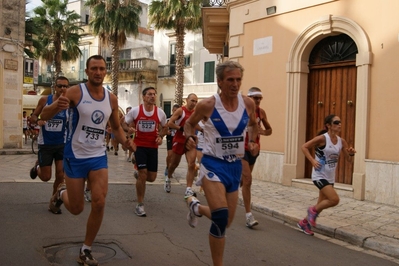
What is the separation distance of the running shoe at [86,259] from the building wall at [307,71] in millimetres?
6388

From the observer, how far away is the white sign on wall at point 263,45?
39.0 feet

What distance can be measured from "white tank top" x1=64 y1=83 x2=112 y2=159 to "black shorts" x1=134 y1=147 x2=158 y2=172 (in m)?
2.35

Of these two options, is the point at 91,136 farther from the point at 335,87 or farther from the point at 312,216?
the point at 335,87

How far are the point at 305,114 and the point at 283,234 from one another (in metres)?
5.31

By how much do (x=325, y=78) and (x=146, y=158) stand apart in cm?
555

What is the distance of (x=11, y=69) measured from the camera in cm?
1861

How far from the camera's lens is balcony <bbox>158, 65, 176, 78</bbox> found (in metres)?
38.4

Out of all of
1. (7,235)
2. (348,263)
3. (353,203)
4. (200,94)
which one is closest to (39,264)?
(7,235)

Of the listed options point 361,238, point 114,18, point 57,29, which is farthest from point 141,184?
point 57,29

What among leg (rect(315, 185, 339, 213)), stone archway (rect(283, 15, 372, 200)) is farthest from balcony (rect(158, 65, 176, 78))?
leg (rect(315, 185, 339, 213))

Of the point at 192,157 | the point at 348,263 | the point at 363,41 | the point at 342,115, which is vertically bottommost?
the point at 348,263

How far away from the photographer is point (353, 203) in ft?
29.3

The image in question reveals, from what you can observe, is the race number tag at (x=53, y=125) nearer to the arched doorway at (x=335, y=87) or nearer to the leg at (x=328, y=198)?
the leg at (x=328, y=198)

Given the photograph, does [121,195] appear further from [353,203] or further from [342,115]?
[342,115]
